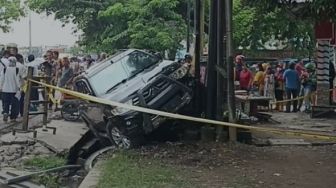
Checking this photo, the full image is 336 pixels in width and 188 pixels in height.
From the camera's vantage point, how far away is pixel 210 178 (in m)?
7.67

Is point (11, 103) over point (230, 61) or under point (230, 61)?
under

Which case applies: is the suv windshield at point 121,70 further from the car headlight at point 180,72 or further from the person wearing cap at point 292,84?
the person wearing cap at point 292,84

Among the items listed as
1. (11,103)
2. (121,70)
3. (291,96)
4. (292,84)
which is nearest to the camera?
(121,70)

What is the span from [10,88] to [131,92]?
20.2 ft

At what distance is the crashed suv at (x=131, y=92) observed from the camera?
9.43 m

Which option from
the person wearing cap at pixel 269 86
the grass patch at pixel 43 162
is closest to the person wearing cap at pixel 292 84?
the person wearing cap at pixel 269 86

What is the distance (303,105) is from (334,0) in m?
12.7

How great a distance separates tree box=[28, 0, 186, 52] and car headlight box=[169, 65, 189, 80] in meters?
12.6

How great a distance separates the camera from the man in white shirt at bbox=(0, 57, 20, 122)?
15.1 metres

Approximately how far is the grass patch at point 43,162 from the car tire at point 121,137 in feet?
3.06

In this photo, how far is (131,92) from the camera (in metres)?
9.89

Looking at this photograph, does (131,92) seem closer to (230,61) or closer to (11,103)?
(230,61)

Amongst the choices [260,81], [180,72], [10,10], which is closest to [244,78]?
[260,81]

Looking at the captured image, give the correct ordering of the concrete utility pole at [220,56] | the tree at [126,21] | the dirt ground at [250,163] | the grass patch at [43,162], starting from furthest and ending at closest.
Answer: the tree at [126,21] → the concrete utility pole at [220,56] → the grass patch at [43,162] → the dirt ground at [250,163]
